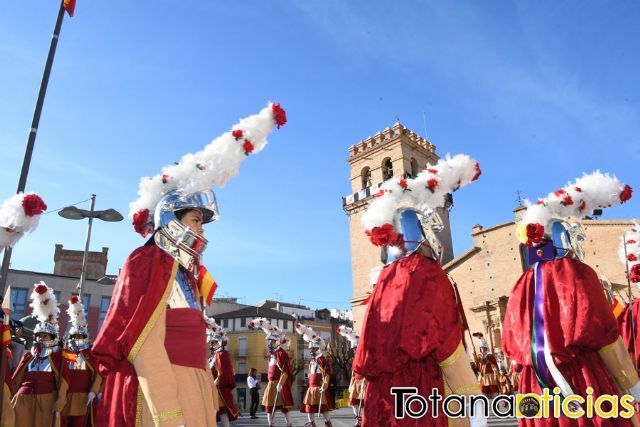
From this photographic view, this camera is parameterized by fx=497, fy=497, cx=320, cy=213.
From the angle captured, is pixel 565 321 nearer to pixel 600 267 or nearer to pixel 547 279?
pixel 547 279

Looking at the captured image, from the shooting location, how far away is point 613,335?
3.78 meters

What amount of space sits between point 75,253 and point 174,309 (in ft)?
161

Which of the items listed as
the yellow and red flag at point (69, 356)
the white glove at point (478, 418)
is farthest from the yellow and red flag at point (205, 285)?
the yellow and red flag at point (69, 356)

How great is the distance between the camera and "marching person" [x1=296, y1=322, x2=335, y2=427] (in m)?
13.2

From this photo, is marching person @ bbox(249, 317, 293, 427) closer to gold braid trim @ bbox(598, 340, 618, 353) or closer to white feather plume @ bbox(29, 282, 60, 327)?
white feather plume @ bbox(29, 282, 60, 327)

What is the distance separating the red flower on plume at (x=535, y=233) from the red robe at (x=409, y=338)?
4.28 ft

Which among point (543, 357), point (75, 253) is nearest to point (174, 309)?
point (543, 357)

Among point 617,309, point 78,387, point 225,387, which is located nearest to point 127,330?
point 78,387

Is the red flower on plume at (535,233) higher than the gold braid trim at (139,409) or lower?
higher

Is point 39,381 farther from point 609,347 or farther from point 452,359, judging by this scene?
point 609,347

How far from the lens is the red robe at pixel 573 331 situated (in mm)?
3777

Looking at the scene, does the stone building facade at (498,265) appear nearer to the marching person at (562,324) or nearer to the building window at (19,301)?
the marching person at (562,324)

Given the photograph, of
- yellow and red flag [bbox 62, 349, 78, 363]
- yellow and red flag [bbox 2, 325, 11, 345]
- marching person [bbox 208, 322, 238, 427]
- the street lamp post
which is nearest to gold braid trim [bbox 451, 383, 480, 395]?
yellow and red flag [bbox 2, 325, 11, 345]

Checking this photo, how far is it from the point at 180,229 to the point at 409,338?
175cm
